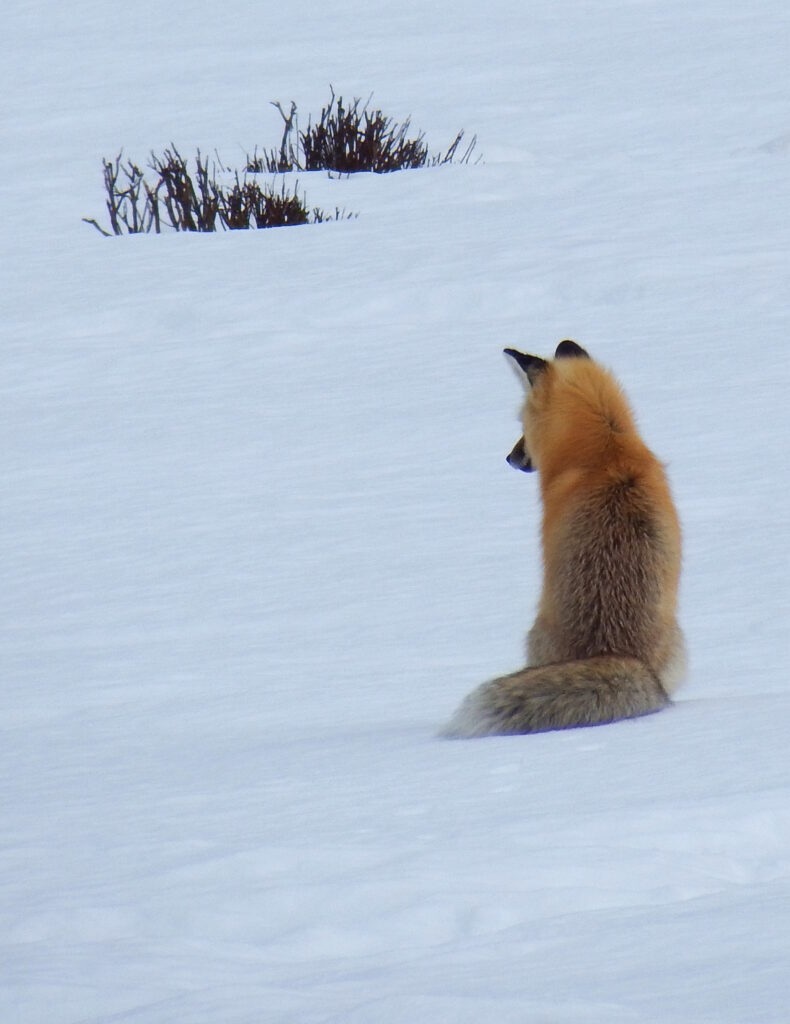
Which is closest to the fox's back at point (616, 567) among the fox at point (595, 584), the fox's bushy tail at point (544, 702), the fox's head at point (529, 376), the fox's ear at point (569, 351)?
the fox at point (595, 584)

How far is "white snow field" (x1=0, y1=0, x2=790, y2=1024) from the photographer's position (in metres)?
2.38

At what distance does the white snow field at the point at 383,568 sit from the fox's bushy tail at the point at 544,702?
138 mm

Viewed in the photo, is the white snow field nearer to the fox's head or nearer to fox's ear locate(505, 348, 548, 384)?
the fox's head

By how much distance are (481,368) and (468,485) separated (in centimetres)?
193

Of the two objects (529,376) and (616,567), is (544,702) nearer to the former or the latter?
(616,567)

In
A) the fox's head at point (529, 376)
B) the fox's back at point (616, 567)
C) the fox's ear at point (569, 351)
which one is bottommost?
the fox's back at point (616, 567)

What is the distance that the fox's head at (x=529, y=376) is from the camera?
4793 mm

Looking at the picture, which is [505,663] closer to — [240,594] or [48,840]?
[240,594]

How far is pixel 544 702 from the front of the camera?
3.96 meters

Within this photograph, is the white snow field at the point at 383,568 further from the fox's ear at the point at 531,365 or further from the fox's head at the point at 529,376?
the fox's ear at the point at 531,365

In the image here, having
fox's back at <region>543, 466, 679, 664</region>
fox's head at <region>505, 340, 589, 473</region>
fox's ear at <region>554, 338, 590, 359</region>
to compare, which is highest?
fox's ear at <region>554, 338, 590, 359</region>

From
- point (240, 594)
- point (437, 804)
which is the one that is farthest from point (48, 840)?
point (240, 594)

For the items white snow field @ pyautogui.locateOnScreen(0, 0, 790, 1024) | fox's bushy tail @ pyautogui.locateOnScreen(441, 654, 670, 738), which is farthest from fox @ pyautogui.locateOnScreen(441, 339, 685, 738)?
white snow field @ pyautogui.locateOnScreen(0, 0, 790, 1024)

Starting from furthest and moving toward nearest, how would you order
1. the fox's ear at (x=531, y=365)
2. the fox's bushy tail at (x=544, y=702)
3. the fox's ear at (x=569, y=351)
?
the fox's ear at (x=569, y=351) → the fox's ear at (x=531, y=365) → the fox's bushy tail at (x=544, y=702)
